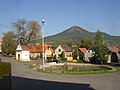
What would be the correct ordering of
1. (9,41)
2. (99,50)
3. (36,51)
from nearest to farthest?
1. (99,50)
2. (9,41)
3. (36,51)

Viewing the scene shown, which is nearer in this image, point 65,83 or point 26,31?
point 65,83

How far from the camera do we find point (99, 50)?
5988 centimetres

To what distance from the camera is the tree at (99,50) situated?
60131mm

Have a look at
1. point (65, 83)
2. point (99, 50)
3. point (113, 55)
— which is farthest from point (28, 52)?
point (65, 83)

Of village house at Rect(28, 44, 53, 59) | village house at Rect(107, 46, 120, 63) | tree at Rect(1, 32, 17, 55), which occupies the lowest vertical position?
village house at Rect(107, 46, 120, 63)

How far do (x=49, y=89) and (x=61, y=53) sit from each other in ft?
232

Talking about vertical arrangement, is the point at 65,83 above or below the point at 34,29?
below

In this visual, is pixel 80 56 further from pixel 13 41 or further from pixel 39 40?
pixel 13 41

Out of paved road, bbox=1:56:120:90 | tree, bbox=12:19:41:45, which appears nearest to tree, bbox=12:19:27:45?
tree, bbox=12:19:41:45

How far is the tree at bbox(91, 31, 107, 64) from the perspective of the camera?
60.1 meters

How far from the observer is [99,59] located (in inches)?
2426

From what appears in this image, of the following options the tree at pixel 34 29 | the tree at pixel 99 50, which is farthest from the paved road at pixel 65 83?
the tree at pixel 34 29

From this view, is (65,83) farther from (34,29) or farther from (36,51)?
(36,51)

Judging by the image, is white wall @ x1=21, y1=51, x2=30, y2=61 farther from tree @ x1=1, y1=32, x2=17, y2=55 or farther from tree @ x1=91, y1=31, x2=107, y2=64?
tree @ x1=91, y1=31, x2=107, y2=64
